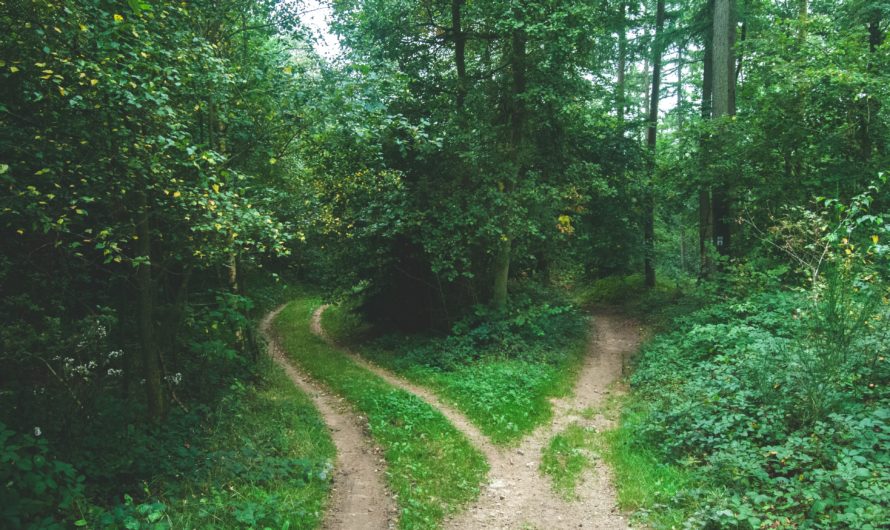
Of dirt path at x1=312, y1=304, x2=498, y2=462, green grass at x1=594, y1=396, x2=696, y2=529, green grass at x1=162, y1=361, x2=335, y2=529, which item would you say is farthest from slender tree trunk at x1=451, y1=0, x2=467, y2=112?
green grass at x1=594, y1=396, x2=696, y2=529

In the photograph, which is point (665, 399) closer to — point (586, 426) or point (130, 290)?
point (586, 426)

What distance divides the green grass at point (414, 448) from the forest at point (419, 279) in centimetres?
8

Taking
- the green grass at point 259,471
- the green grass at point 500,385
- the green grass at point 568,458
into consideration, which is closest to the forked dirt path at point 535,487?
the green grass at point 568,458

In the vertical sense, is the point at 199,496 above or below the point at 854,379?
below

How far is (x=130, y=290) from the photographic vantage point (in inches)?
369

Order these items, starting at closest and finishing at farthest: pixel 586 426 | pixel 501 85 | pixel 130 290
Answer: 1. pixel 130 290
2. pixel 586 426
3. pixel 501 85

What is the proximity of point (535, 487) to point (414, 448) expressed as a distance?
7.21 feet

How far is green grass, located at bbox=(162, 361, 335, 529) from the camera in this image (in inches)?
246

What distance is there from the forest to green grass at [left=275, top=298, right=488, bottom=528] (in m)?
0.08

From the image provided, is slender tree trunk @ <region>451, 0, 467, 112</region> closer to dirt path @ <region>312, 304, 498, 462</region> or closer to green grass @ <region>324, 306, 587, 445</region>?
green grass @ <region>324, 306, 587, 445</region>

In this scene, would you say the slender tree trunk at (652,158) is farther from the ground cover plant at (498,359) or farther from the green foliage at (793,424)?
the green foliage at (793,424)

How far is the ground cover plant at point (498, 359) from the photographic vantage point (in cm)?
1065

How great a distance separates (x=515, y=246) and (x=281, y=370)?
8.45 m

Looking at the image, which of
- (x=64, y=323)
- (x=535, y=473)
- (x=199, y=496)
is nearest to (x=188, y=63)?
(x=64, y=323)
